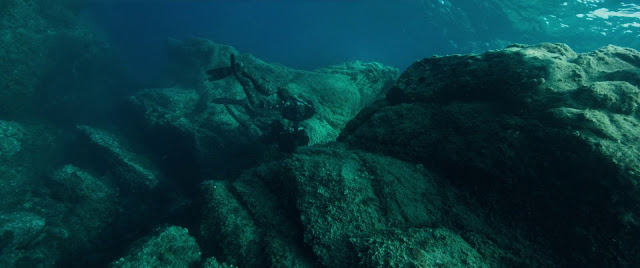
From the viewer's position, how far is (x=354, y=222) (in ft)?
9.43

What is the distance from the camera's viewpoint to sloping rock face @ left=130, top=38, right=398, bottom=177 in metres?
7.77

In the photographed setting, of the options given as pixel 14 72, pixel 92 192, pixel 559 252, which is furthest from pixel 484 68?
pixel 14 72

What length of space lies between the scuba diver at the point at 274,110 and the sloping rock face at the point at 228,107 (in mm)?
117

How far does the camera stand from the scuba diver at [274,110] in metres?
6.53

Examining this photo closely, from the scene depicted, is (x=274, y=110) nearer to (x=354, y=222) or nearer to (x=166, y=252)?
(x=166, y=252)

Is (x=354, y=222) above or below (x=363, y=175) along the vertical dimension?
below

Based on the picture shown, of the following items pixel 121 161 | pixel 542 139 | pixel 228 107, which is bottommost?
pixel 121 161

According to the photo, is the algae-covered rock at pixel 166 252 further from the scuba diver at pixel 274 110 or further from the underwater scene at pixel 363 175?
the scuba diver at pixel 274 110

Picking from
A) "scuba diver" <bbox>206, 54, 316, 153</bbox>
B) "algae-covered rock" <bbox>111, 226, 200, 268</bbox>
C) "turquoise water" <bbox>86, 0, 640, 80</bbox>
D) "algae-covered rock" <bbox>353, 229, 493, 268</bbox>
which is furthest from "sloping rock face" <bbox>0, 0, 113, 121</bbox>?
"algae-covered rock" <bbox>353, 229, 493, 268</bbox>

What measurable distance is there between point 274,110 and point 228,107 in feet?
5.01

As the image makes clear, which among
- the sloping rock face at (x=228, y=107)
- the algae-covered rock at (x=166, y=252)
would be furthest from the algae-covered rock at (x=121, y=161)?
the algae-covered rock at (x=166, y=252)

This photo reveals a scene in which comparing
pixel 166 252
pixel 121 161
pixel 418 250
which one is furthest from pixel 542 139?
pixel 121 161

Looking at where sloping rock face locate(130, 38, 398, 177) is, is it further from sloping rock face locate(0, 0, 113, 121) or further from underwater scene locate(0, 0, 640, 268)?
sloping rock face locate(0, 0, 113, 121)

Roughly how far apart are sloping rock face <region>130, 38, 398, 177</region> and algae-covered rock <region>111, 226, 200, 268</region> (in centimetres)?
353
